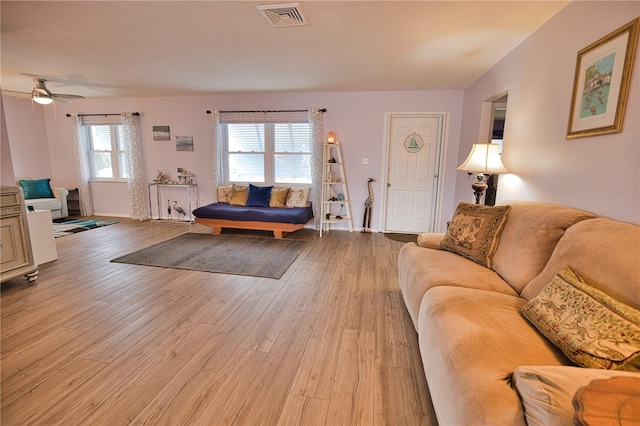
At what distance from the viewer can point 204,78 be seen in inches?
160

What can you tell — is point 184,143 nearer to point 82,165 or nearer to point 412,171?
point 82,165

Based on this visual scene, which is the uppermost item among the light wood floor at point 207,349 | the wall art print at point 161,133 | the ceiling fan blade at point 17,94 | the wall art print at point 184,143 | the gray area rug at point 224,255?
the ceiling fan blade at point 17,94

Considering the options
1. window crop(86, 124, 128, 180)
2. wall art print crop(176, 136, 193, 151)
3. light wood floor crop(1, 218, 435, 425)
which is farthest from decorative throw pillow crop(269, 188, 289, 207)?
window crop(86, 124, 128, 180)

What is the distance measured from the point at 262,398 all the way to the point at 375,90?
4460 mm

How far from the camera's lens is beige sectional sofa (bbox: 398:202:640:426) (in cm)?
90

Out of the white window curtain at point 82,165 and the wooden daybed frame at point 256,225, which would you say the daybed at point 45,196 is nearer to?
the white window curtain at point 82,165

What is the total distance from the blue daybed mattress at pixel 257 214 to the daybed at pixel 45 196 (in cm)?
297

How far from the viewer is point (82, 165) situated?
5.83 meters

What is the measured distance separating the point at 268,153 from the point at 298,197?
1037 mm

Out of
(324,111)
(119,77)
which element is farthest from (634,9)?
(119,77)

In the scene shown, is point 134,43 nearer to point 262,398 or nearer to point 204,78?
point 204,78

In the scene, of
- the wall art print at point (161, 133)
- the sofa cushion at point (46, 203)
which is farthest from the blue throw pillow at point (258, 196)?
the sofa cushion at point (46, 203)

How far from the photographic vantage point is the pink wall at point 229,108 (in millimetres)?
4672

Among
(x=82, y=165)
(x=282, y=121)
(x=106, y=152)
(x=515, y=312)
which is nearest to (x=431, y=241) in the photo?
(x=515, y=312)
